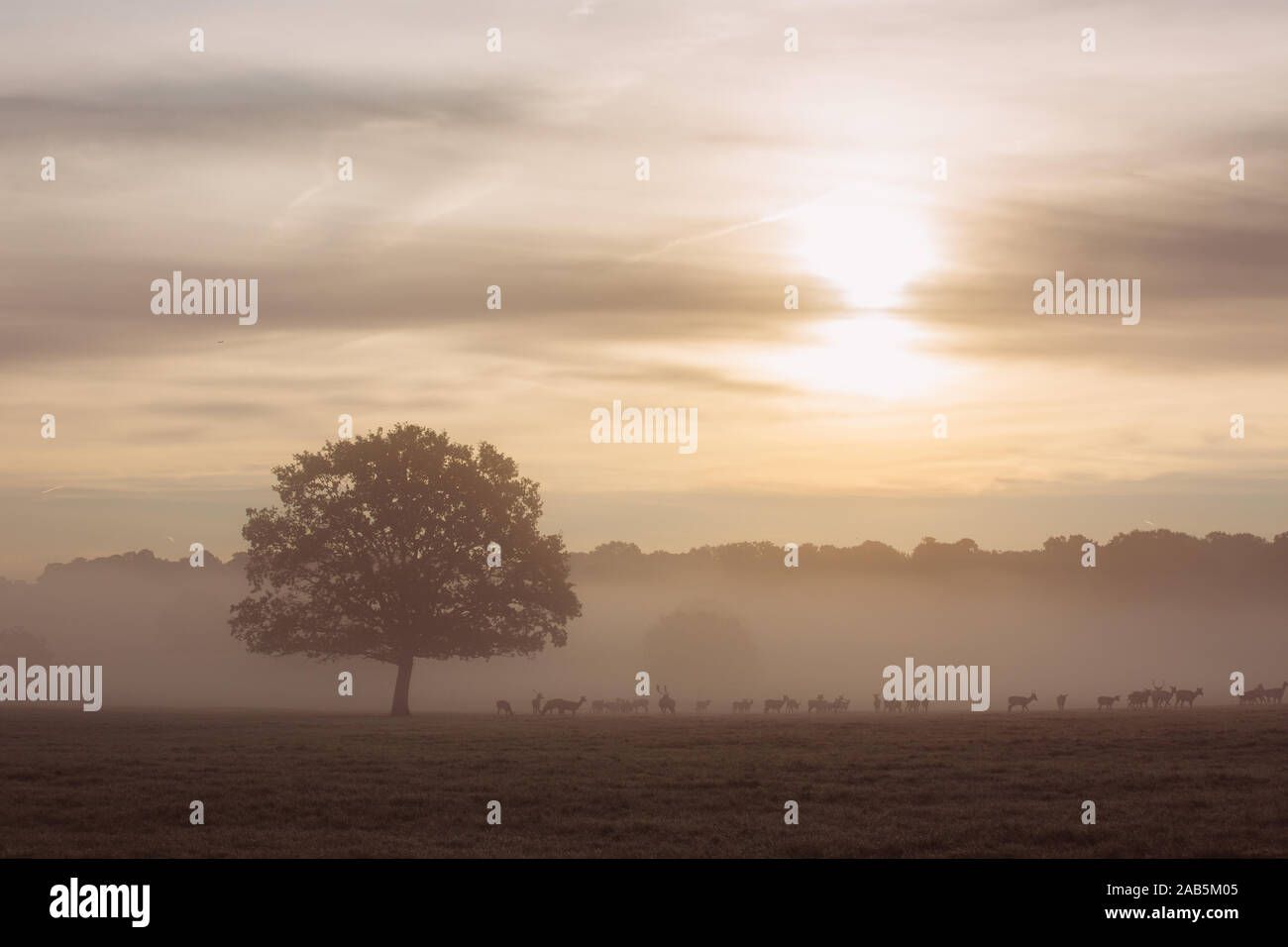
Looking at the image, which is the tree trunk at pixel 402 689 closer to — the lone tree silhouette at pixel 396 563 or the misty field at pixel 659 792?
the lone tree silhouette at pixel 396 563

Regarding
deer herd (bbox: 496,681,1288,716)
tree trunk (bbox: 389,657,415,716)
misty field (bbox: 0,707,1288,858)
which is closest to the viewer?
misty field (bbox: 0,707,1288,858)

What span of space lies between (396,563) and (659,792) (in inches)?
1557

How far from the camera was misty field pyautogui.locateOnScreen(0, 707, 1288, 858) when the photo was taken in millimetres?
24219

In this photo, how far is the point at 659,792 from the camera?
30.0m

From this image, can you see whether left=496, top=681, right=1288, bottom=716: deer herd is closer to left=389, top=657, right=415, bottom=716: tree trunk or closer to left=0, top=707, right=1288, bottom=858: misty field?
left=389, top=657, right=415, bottom=716: tree trunk

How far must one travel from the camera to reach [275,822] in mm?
26875

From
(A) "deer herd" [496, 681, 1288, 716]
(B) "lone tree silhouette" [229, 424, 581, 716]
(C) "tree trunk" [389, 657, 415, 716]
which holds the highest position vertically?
(B) "lone tree silhouette" [229, 424, 581, 716]

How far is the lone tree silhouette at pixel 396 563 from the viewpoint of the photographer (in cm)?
6625

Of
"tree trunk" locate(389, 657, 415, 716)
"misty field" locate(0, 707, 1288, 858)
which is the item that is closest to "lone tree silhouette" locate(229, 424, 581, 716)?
"tree trunk" locate(389, 657, 415, 716)

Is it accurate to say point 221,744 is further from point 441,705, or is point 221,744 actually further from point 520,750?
point 441,705

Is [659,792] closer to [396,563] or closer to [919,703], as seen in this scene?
[396,563]

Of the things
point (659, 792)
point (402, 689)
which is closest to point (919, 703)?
point (402, 689)

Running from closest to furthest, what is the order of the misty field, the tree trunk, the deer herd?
the misty field, the tree trunk, the deer herd

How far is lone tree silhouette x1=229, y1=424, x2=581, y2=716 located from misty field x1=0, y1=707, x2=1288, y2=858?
21402mm
